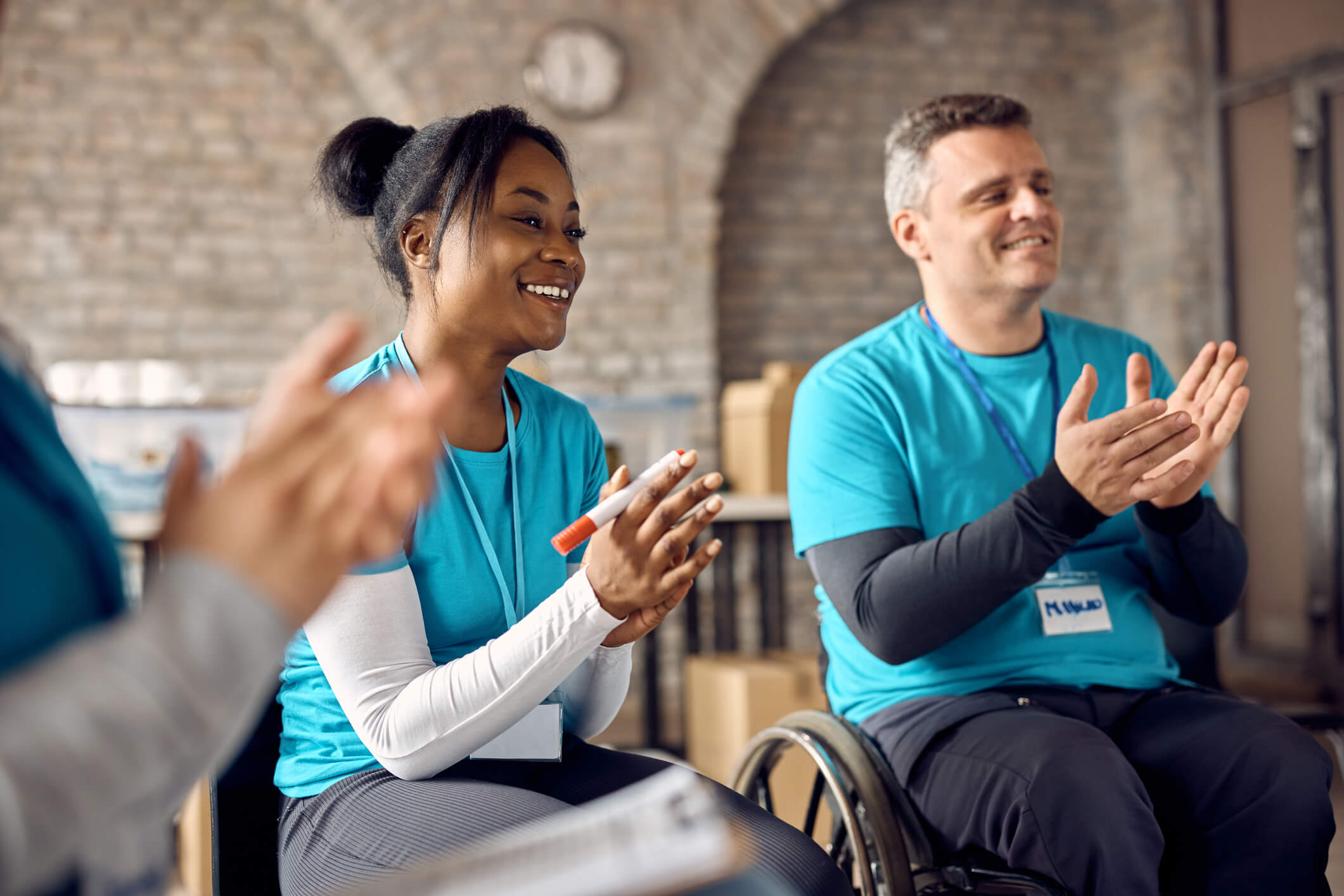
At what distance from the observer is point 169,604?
0.52 metres

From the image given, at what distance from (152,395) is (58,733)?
3958 millimetres

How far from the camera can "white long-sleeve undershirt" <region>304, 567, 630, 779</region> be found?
41.6 inches

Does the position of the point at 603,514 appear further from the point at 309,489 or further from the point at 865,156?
the point at 865,156

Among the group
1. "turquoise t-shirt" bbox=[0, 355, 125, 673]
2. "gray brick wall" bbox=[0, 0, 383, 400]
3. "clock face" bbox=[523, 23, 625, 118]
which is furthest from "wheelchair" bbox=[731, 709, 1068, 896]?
"gray brick wall" bbox=[0, 0, 383, 400]

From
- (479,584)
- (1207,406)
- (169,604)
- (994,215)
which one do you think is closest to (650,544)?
(479,584)

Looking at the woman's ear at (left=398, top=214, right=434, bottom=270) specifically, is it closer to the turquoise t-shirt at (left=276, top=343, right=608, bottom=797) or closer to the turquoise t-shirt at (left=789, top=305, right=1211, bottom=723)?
the turquoise t-shirt at (left=276, top=343, right=608, bottom=797)

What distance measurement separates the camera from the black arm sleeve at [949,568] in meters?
1.27

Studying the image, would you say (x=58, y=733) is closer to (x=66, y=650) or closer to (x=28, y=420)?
(x=66, y=650)

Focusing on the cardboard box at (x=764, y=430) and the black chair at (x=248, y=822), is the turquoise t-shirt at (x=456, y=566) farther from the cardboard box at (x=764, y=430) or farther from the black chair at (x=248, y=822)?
the cardboard box at (x=764, y=430)

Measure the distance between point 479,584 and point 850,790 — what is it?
500mm

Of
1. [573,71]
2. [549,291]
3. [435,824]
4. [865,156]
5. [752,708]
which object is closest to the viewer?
[435,824]

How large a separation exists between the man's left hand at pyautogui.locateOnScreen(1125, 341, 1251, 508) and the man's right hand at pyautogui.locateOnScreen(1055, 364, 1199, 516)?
11cm

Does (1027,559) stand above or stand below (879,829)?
above

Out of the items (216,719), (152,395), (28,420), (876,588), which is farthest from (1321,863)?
(152,395)
